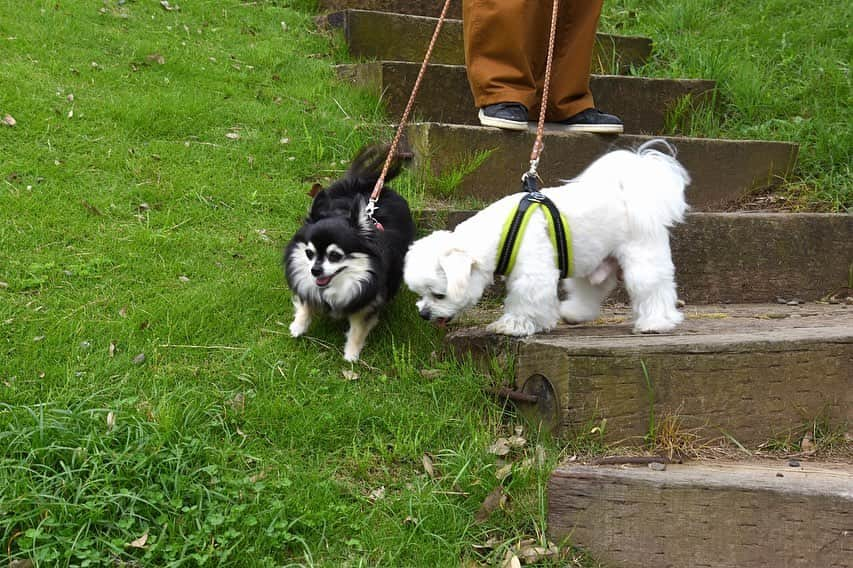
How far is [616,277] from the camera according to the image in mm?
3318

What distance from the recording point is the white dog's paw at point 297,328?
325 cm

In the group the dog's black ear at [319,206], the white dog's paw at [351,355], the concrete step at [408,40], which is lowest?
the white dog's paw at [351,355]

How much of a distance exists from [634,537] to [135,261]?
2.53m

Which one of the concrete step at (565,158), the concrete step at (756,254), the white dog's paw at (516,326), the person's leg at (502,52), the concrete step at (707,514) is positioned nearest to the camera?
the concrete step at (707,514)

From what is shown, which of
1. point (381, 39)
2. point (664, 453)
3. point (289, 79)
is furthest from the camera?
point (381, 39)

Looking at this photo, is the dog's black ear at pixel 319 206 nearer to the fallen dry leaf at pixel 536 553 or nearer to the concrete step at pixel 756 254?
the concrete step at pixel 756 254

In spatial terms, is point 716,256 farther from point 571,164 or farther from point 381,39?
point 381,39

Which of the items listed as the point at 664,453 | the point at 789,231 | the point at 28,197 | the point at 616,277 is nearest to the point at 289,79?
the point at 28,197

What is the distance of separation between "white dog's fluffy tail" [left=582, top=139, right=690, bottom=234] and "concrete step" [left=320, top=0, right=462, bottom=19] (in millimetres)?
4092

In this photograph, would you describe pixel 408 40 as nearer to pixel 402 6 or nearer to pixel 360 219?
pixel 402 6

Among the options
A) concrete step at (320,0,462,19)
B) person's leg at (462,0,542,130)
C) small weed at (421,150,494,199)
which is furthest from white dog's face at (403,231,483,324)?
concrete step at (320,0,462,19)

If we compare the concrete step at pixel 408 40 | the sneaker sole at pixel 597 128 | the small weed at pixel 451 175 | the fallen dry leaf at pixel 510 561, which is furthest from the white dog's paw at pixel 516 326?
the concrete step at pixel 408 40

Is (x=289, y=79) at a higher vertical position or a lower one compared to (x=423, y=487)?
higher

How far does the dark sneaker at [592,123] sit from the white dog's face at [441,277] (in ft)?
5.57
